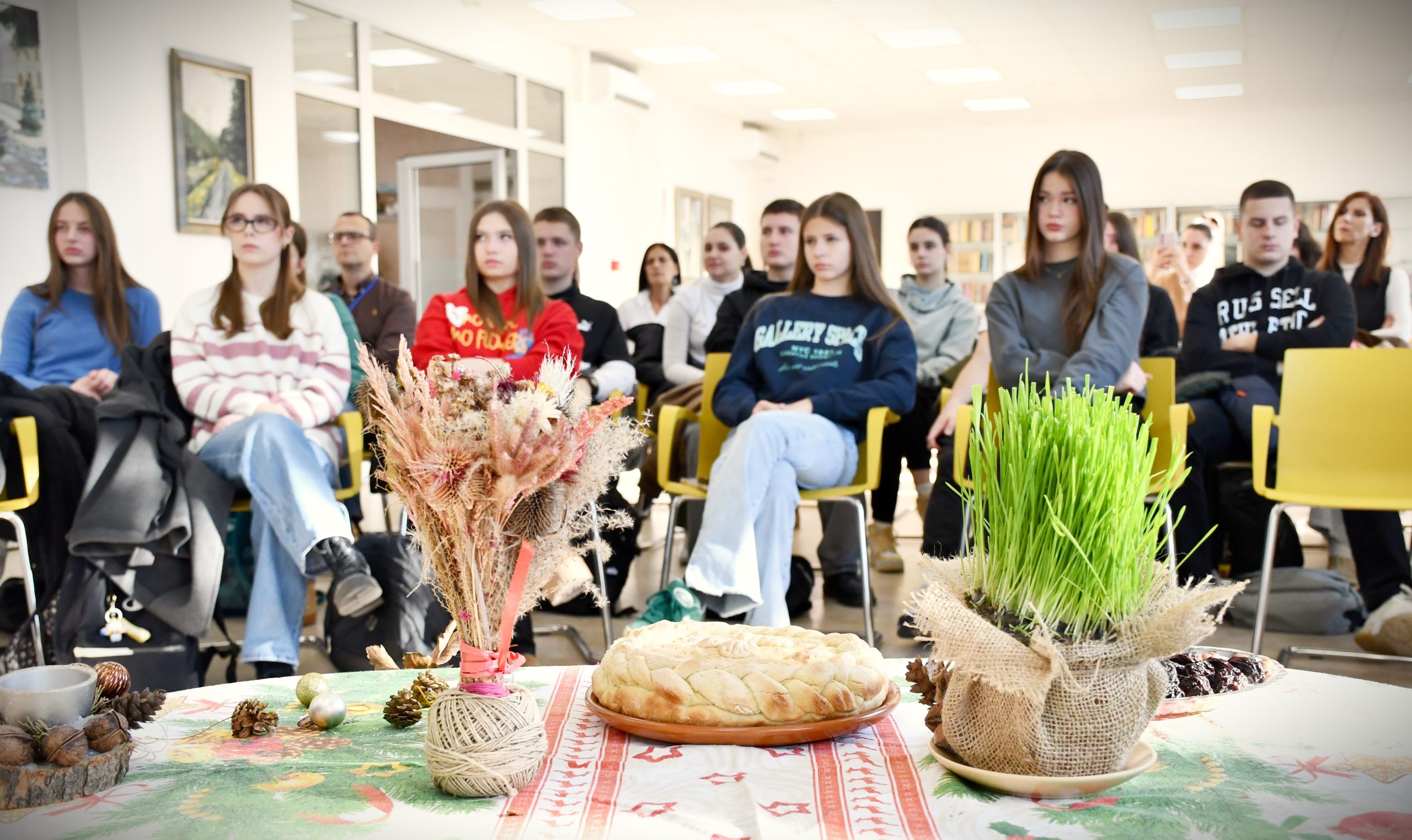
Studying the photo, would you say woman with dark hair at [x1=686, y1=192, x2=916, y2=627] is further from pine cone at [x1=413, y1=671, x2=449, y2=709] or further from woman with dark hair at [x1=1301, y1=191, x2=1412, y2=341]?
woman with dark hair at [x1=1301, y1=191, x2=1412, y2=341]

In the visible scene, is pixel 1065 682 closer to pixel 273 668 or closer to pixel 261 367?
pixel 273 668

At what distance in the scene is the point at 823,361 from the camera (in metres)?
3.15

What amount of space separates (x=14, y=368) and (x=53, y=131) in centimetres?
222

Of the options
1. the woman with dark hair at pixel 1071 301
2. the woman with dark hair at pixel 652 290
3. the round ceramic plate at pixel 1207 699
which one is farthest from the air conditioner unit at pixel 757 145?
the round ceramic plate at pixel 1207 699

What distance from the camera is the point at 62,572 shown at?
2666 mm

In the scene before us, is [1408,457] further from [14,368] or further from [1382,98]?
[1382,98]

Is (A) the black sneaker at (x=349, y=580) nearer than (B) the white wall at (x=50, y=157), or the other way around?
(A) the black sneaker at (x=349, y=580)

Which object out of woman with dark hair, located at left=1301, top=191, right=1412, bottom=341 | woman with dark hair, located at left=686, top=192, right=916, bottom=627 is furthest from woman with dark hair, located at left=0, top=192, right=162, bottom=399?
woman with dark hair, located at left=1301, top=191, right=1412, bottom=341

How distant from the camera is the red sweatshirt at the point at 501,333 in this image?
309 centimetres

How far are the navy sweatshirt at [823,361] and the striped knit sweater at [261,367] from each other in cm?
102

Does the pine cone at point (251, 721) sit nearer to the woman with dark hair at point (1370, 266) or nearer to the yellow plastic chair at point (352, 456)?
the yellow plastic chair at point (352, 456)

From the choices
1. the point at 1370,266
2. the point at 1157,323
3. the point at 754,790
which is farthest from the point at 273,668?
the point at 1370,266

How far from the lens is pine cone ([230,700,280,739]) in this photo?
1160mm

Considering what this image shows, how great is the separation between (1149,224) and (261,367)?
11.0 m
